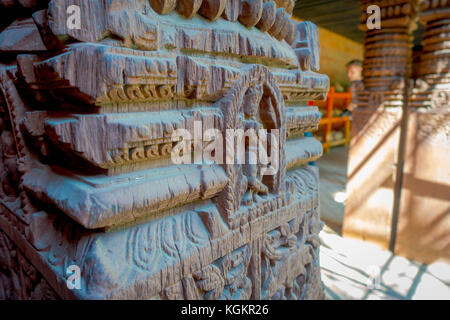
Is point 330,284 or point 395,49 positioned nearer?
point 330,284

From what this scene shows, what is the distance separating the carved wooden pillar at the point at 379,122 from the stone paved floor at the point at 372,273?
25 centimetres

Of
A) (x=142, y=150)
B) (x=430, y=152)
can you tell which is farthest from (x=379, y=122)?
(x=142, y=150)

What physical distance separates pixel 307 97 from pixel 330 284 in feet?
7.08

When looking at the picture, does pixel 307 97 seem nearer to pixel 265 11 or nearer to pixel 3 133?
pixel 265 11

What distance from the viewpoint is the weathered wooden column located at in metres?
0.76

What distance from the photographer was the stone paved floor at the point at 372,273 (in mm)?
2744

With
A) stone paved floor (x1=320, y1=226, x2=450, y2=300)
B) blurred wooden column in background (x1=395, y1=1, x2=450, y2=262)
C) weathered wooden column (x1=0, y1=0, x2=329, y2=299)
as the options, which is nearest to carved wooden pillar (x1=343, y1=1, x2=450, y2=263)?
blurred wooden column in background (x1=395, y1=1, x2=450, y2=262)

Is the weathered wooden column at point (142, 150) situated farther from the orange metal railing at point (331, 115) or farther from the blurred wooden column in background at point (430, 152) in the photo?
the orange metal railing at point (331, 115)

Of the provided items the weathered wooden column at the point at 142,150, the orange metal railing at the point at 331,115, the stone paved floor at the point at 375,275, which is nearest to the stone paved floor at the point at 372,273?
the stone paved floor at the point at 375,275

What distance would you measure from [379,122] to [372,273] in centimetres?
169

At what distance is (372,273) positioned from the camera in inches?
122

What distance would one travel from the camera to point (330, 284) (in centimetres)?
Result: 287
